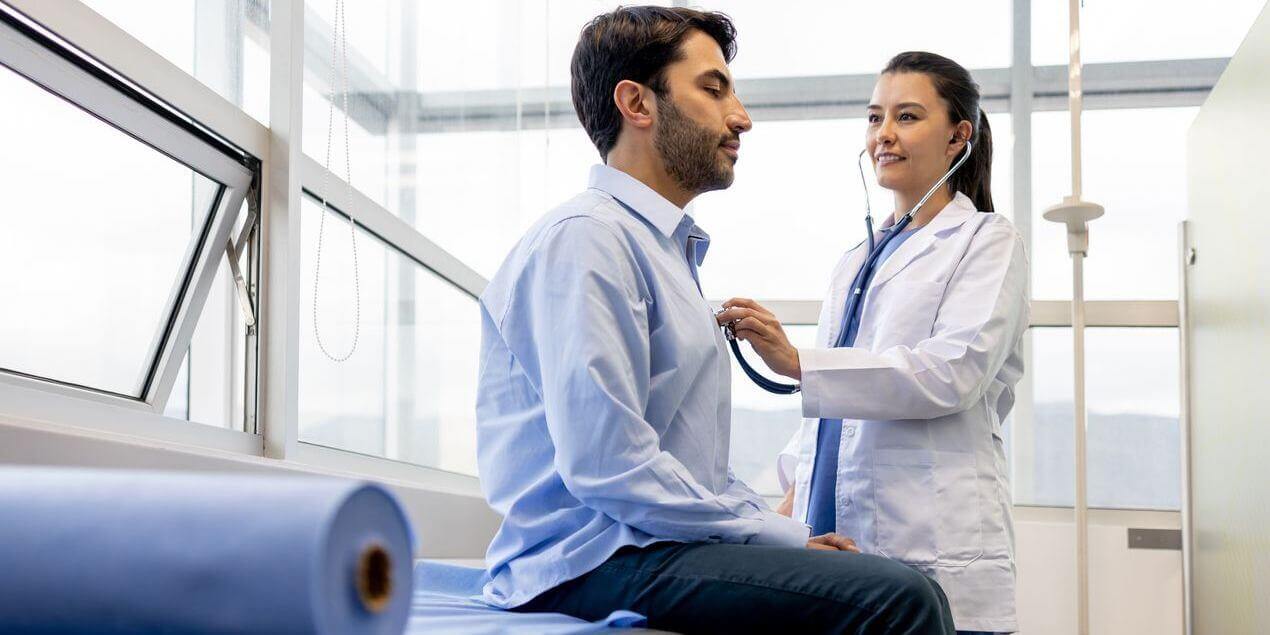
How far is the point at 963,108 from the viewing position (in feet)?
6.77

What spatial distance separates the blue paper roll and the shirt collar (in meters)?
1.04

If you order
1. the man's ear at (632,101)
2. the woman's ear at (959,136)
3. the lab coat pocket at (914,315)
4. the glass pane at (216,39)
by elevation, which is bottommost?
the lab coat pocket at (914,315)

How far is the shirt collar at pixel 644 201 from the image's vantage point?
1.52 metres

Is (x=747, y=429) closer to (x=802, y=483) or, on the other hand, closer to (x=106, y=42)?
(x=802, y=483)

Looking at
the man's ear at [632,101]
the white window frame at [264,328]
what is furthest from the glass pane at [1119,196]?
the man's ear at [632,101]

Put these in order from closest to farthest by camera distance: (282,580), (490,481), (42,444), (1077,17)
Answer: (282,580) → (42,444) → (490,481) → (1077,17)

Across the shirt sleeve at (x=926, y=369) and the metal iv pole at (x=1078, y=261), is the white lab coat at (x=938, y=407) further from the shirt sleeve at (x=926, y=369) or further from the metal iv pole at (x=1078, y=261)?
the metal iv pole at (x=1078, y=261)

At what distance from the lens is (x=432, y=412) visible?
2914 millimetres

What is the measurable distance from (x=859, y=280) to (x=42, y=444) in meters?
1.26

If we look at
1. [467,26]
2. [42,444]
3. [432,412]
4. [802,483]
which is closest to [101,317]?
[42,444]

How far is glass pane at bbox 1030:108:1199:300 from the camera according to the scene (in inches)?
137

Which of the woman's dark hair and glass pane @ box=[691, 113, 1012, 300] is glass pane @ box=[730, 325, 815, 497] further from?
the woman's dark hair

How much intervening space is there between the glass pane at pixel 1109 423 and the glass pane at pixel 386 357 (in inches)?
62.9

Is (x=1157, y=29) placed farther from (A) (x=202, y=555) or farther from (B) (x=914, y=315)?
(A) (x=202, y=555)
